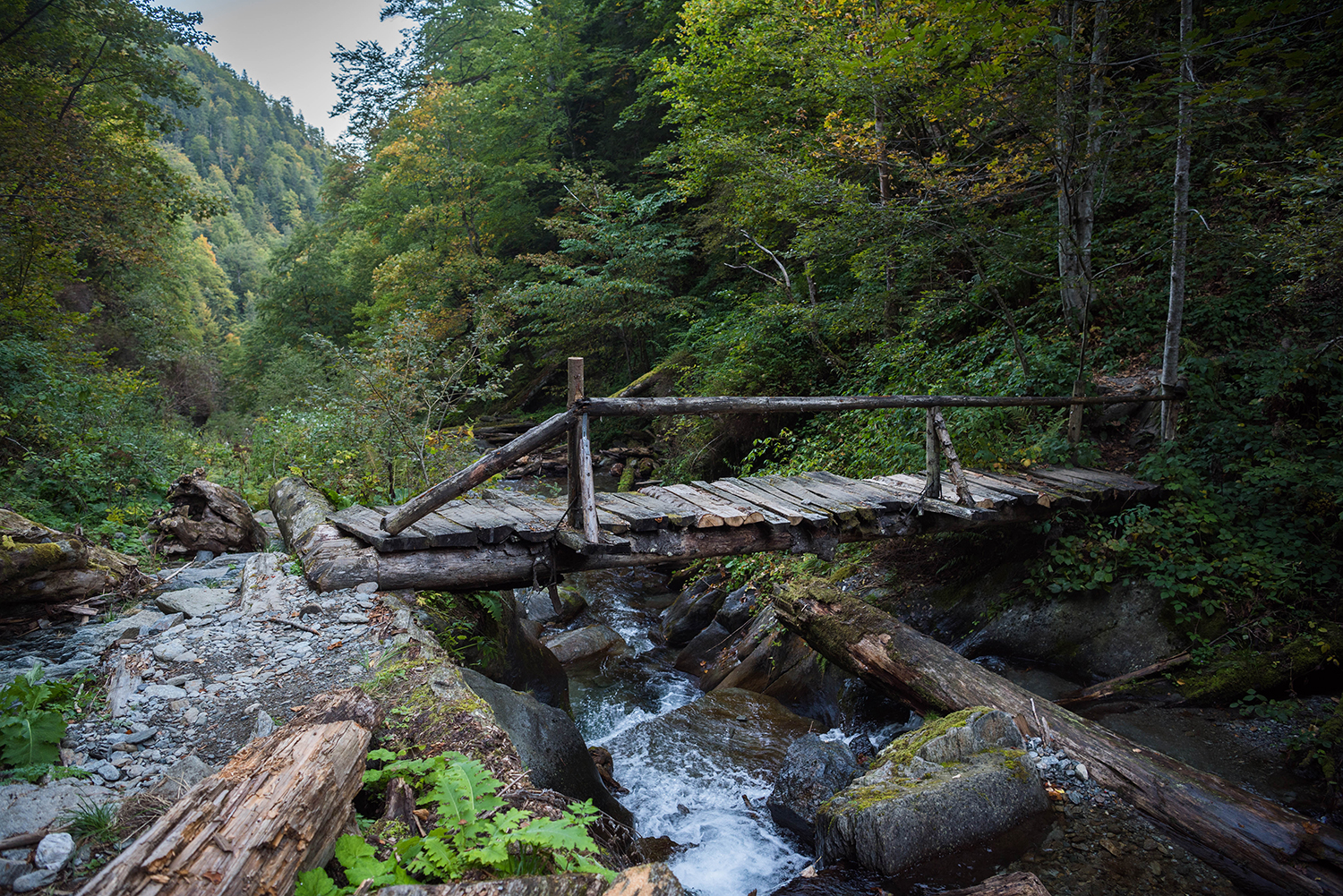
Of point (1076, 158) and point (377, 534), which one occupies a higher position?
point (1076, 158)

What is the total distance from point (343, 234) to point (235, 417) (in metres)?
11.5

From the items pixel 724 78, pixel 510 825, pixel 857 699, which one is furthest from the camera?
pixel 724 78

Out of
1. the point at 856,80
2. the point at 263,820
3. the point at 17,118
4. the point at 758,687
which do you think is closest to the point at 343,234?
the point at 17,118

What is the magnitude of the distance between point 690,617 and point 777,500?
3311mm

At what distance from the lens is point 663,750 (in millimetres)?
4910

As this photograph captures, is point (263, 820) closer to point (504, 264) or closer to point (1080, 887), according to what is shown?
point (1080, 887)

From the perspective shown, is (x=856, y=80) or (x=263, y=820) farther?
(x=856, y=80)

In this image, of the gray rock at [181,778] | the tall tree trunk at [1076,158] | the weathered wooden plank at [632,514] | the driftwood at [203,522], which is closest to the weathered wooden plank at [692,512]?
the weathered wooden plank at [632,514]

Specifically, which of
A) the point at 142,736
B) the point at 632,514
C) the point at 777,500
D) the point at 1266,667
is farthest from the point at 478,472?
the point at 1266,667

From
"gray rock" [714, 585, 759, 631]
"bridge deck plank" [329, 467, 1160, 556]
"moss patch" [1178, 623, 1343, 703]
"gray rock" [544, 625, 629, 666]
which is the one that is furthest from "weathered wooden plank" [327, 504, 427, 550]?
"moss patch" [1178, 623, 1343, 703]

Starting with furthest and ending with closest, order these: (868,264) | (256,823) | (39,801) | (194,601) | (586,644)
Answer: (586,644)
(868,264)
(194,601)
(39,801)
(256,823)

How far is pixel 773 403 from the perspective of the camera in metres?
3.91

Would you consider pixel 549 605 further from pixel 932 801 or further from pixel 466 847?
pixel 466 847

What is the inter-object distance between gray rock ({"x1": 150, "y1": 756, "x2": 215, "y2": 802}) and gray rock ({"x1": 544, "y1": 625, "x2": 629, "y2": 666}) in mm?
4566
